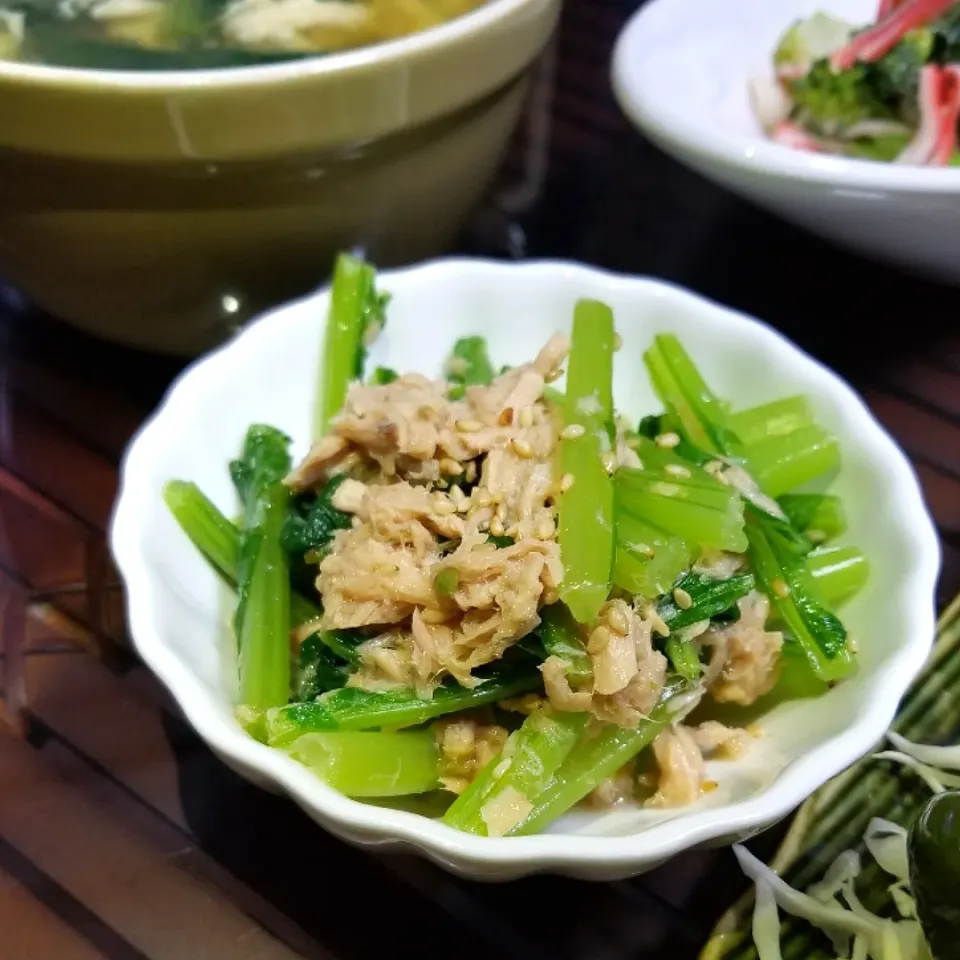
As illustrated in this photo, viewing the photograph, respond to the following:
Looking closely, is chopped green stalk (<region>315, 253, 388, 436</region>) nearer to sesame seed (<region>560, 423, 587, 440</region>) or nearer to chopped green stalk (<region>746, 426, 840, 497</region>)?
sesame seed (<region>560, 423, 587, 440</region>)

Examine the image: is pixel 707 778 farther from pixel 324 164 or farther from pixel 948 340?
pixel 948 340

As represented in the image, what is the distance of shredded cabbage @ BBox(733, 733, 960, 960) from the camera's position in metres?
0.93

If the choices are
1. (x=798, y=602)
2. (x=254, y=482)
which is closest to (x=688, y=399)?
(x=798, y=602)

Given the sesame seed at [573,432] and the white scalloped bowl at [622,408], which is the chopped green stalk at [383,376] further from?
the sesame seed at [573,432]

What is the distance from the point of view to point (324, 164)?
4.16 feet

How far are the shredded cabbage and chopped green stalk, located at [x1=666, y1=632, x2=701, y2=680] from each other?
18cm

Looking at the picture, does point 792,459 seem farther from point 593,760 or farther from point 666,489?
point 593,760

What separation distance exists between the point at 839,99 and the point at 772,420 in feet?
2.70

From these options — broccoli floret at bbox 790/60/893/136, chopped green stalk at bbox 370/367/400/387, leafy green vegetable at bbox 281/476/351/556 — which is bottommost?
leafy green vegetable at bbox 281/476/351/556

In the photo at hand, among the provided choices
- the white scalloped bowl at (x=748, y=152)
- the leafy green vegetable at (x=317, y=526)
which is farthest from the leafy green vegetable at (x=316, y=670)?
the white scalloped bowl at (x=748, y=152)

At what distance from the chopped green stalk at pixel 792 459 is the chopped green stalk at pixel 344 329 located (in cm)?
→ 51

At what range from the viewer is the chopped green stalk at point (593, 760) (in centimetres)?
96

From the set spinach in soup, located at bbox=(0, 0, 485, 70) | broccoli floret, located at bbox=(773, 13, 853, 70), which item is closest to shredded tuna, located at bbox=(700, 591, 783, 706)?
spinach in soup, located at bbox=(0, 0, 485, 70)

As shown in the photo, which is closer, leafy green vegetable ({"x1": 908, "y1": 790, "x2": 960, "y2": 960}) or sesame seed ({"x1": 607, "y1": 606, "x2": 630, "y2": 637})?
leafy green vegetable ({"x1": 908, "y1": 790, "x2": 960, "y2": 960})
